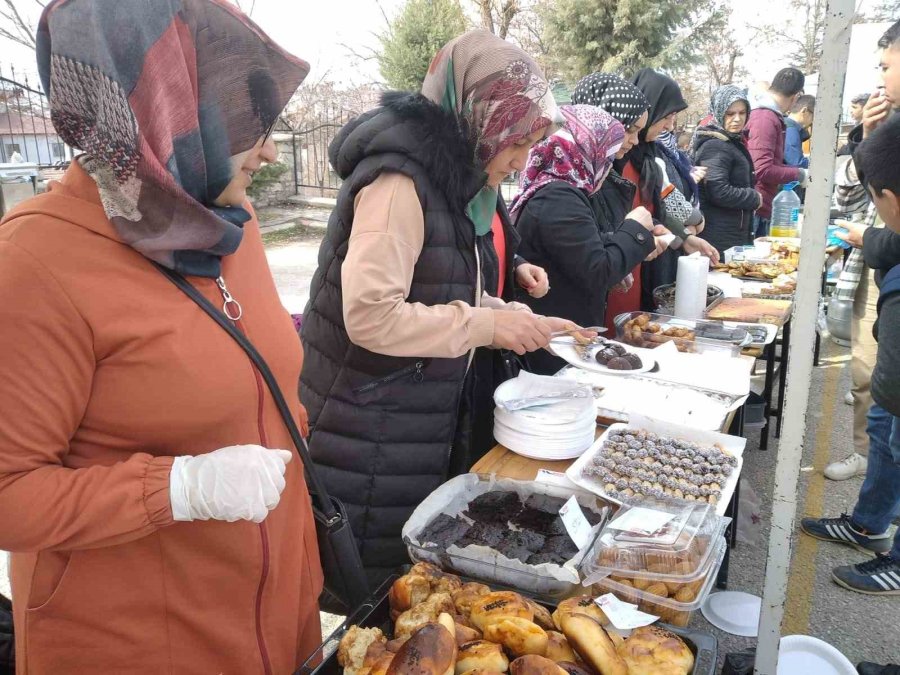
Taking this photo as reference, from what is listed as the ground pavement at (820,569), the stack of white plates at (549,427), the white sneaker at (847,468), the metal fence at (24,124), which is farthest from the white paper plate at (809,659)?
the metal fence at (24,124)

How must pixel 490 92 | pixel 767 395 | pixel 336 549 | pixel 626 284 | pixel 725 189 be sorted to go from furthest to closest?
pixel 725 189, pixel 767 395, pixel 626 284, pixel 490 92, pixel 336 549

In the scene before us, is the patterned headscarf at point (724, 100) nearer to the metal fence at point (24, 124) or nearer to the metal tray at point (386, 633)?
the metal tray at point (386, 633)

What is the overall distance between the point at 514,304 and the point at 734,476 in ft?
2.71

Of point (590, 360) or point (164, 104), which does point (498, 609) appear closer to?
point (164, 104)

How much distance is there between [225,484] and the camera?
1009mm

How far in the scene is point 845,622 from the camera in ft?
8.50

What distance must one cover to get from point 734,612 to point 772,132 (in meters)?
5.23

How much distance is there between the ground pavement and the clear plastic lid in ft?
4.68

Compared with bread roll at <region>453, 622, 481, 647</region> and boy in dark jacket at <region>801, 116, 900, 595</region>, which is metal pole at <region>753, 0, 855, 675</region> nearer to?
bread roll at <region>453, 622, 481, 647</region>

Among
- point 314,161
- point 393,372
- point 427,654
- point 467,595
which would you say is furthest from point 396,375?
point 314,161

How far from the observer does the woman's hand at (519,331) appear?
68.2 inches

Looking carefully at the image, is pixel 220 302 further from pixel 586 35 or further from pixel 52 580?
pixel 586 35

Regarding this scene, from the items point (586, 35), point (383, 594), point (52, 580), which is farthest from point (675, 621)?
point (586, 35)

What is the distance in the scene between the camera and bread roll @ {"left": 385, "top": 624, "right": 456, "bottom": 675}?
0.89m
